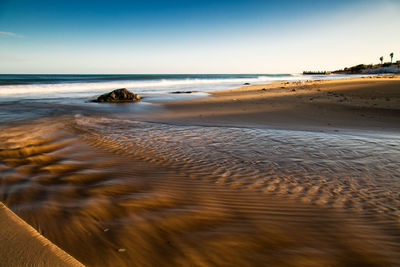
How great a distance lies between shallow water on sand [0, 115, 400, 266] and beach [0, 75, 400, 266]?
1cm

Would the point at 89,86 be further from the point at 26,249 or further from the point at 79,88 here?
the point at 26,249

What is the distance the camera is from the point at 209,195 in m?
2.90

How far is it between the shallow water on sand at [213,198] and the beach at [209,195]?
0.01 meters

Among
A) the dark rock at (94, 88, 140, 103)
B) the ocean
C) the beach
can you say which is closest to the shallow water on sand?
the beach

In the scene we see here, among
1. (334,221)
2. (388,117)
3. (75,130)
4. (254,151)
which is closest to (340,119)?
(388,117)

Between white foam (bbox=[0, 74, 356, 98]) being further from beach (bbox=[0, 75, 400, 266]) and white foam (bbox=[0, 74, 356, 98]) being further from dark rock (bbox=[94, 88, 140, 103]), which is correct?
beach (bbox=[0, 75, 400, 266])

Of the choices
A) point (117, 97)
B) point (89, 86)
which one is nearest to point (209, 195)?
point (117, 97)

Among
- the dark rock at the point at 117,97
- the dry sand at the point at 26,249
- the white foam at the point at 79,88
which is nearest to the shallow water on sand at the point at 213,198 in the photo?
the dry sand at the point at 26,249

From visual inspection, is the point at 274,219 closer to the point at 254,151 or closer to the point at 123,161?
the point at 254,151

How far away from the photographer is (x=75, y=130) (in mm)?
6363

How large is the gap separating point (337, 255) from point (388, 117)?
7.90 m

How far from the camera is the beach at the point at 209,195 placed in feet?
6.10

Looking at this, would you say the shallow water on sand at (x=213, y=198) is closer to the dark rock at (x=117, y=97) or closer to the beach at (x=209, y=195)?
the beach at (x=209, y=195)

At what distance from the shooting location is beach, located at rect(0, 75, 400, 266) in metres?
1.86
